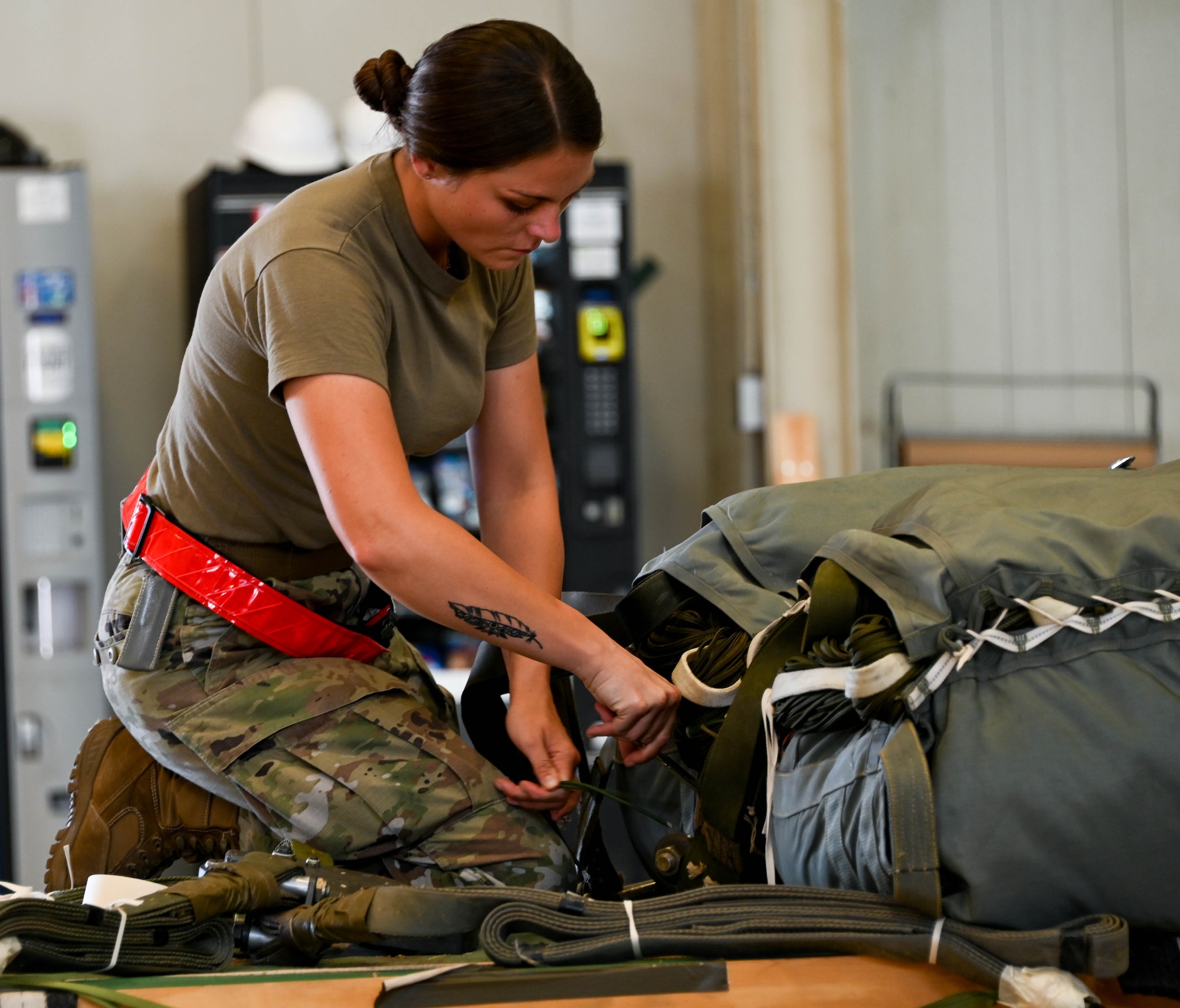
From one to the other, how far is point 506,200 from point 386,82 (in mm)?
209

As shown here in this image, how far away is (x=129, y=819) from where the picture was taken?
1.36 meters

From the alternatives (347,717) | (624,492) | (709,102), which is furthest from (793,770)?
(709,102)

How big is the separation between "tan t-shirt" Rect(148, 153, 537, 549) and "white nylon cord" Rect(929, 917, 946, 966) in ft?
2.34

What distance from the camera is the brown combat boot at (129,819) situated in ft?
4.33

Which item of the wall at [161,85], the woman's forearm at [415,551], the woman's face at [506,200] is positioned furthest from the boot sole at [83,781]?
the wall at [161,85]

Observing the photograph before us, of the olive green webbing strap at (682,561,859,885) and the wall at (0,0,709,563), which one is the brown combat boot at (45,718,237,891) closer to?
the olive green webbing strap at (682,561,859,885)

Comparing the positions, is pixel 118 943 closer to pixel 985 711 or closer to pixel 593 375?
pixel 985 711

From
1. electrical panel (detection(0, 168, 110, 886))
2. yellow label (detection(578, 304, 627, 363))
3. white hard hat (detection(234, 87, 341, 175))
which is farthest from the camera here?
yellow label (detection(578, 304, 627, 363))

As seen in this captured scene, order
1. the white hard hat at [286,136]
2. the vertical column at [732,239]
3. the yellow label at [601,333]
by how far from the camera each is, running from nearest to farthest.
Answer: the white hard hat at [286,136], the yellow label at [601,333], the vertical column at [732,239]

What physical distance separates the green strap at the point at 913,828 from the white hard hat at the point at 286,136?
356 cm

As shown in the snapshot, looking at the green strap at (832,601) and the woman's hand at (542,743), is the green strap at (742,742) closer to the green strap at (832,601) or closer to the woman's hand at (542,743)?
the green strap at (832,601)

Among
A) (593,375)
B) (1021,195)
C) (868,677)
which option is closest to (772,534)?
(868,677)

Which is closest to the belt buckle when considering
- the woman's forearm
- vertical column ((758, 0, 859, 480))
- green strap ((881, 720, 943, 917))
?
the woman's forearm

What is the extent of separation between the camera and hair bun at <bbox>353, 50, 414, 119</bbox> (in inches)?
52.9
